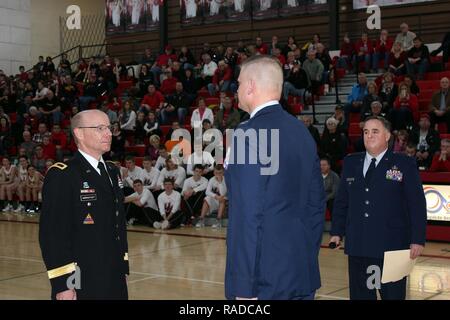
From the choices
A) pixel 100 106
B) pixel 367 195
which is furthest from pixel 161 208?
pixel 367 195

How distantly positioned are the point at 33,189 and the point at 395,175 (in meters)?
13.4

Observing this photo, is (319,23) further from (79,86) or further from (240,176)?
(240,176)

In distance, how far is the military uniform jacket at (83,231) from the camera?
362 cm

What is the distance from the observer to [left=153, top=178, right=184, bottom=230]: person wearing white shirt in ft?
43.6

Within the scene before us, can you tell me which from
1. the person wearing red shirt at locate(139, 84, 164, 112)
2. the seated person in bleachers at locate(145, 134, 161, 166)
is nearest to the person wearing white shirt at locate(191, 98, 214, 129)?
the seated person in bleachers at locate(145, 134, 161, 166)

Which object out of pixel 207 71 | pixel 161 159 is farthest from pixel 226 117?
pixel 207 71

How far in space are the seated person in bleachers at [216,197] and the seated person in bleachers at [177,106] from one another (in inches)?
173

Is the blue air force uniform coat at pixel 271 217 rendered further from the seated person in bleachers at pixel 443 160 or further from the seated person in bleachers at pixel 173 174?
the seated person in bleachers at pixel 173 174

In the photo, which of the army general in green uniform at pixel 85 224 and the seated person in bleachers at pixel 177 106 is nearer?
the army general in green uniform at pixel 85 224

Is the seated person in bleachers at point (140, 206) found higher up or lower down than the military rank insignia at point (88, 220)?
lower down

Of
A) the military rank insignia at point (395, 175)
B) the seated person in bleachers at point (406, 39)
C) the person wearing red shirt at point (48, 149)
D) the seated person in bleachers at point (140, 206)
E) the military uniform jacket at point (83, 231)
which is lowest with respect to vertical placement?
the seated person in bleachers at point (140, 206)

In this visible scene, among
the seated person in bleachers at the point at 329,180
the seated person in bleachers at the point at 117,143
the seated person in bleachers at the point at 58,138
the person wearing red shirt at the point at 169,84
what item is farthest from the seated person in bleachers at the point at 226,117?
the seated person in bleachers at the point at 58,138

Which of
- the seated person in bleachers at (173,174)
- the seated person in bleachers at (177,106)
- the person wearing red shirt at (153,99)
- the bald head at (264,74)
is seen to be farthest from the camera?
the person wearing red shirt at (153,99)

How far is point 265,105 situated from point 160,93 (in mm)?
15866
